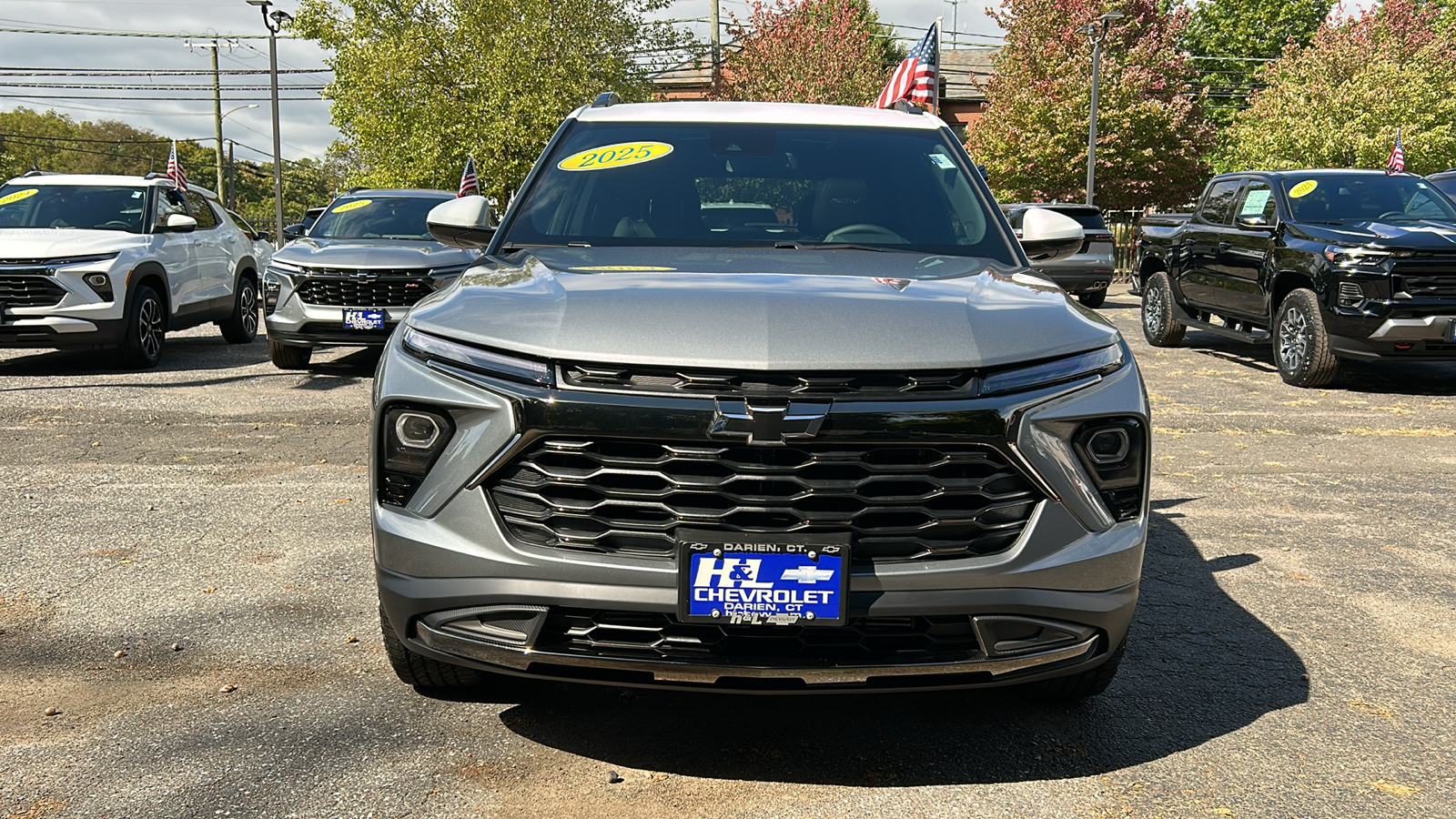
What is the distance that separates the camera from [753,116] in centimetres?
450

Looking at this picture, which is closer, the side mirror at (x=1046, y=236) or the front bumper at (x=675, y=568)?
the front bumper at (x=675, y=568)

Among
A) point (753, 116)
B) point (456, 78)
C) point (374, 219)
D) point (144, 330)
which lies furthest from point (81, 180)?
point (456, 78)

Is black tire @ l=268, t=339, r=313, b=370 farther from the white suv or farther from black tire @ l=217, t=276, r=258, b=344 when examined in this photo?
black tire @ l=217, t=276, r=258, b=344

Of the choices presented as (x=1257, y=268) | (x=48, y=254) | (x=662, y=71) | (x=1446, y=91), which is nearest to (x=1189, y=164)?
(x=1446, y=91)

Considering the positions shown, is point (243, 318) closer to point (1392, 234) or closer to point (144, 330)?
point (144, 330)

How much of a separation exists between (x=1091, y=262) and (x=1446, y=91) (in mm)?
24398

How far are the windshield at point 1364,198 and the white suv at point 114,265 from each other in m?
10.2

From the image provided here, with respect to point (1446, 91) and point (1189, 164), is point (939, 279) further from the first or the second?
point (1446, 91)

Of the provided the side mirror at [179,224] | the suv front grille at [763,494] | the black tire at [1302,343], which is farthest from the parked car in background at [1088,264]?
the suv front grille at [763,494]

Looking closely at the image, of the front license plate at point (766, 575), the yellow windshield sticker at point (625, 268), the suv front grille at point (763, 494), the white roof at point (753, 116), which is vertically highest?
the white roof at point (753, 116)

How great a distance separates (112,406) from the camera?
8.77 m

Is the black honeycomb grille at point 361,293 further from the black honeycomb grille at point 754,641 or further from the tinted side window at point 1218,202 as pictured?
the black honeycomb grille at point 754,641

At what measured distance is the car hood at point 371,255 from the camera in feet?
33.1

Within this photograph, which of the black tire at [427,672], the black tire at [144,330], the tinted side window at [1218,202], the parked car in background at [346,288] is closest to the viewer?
the black tire at [427,672]
